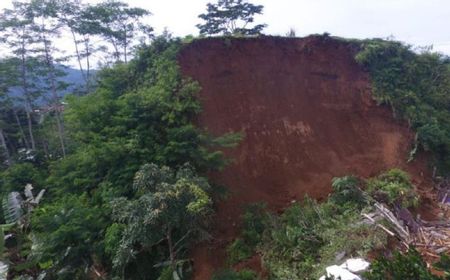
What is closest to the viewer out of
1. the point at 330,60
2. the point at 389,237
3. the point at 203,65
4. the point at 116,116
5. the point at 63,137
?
the point at 389,237

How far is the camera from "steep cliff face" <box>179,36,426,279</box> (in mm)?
11828

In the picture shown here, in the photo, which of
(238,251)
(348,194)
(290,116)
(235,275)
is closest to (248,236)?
(238,251)

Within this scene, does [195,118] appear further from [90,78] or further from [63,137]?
[90,78]

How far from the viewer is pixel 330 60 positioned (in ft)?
46.4

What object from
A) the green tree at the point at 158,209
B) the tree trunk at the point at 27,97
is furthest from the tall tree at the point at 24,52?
the green tree at the point at 158,209

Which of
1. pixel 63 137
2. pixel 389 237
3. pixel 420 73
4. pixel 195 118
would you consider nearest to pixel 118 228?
pixel 195 118

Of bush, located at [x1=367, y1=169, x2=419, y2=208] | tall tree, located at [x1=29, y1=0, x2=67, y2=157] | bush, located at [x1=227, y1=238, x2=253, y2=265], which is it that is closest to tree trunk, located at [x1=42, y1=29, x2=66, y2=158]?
tall tree, located at [x1=29, y1=0, x2=67, y2=157]

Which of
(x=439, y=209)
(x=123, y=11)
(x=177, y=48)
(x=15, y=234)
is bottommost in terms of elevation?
(x=15, y=234)

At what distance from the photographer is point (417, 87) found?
44.1 ft

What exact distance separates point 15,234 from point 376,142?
1105cm

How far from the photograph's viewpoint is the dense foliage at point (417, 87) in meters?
11.9

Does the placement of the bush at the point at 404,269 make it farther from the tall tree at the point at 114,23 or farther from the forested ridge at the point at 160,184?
the tall tree at the point at 114,23

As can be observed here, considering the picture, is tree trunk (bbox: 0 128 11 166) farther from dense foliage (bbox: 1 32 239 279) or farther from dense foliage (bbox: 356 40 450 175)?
dense foliage (bbox: 356 40 450 175)

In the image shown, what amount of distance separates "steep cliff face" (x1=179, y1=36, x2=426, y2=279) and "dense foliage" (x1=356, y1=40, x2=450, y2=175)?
0.45 meters
